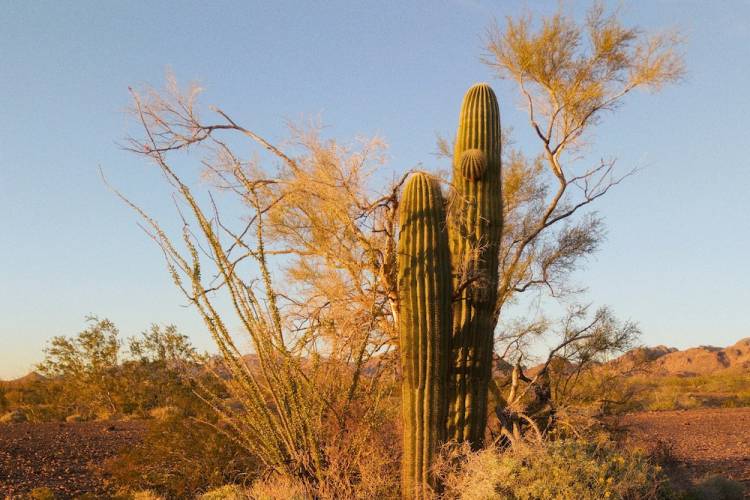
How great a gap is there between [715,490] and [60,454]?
32.9 ft

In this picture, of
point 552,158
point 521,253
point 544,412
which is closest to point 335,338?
point 544,412

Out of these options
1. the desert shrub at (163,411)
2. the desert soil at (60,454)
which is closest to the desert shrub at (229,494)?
the desert soil at (60,454)

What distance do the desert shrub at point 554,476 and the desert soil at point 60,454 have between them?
5.42 m

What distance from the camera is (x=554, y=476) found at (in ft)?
21.6

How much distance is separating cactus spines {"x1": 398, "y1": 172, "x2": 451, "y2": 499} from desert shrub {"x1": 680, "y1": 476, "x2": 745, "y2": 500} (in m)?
2.96

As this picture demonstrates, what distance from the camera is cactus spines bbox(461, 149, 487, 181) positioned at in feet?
27.8

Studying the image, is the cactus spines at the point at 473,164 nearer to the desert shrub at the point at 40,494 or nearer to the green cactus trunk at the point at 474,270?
the green cactus trunk at the point at 474,270

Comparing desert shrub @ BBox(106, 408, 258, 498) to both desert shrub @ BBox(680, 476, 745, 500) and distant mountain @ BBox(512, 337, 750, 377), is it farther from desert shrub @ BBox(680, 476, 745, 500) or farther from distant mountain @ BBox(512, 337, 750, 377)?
distant mountain @ BBox(512, 337, 750, 377)

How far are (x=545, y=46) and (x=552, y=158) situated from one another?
78.6 inches

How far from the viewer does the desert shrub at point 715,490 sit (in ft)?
26.3

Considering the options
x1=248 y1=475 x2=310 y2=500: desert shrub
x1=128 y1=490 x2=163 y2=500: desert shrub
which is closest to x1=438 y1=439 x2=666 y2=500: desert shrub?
x1=248 y1=475 x2=310 y2=500: desert shrub

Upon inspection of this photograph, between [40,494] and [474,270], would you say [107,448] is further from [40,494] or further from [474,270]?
[474,270]

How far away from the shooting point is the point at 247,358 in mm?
7570

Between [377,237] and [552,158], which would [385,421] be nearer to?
[377,237]
